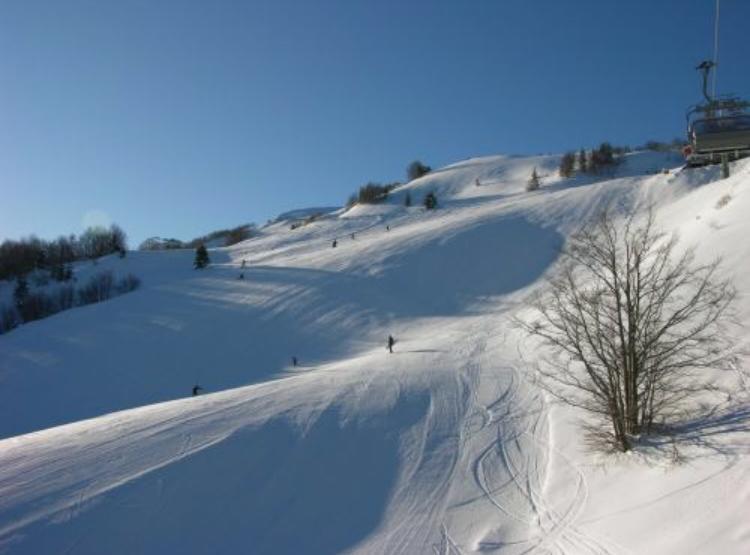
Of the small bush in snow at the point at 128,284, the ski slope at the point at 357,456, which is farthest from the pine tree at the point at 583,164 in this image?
the small bush in snow at the point at 128,284

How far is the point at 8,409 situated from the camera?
3177 cm

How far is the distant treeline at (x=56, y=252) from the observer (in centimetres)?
7850

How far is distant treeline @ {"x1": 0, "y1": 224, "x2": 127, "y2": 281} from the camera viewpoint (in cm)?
7850

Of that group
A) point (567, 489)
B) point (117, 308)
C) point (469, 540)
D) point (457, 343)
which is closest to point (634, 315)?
point (567, 489)

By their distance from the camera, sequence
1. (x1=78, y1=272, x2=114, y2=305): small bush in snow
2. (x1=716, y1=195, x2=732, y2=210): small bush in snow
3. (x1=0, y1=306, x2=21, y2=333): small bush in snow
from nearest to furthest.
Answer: (x1=716, y1=195, x2=732, y2=210): small bush in snow, (x1=0, y1=306, x2=21, y2=333): small bush in snow, (x1=78, y1=272, x2=114, y2=305): small bush in snow

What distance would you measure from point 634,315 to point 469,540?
19.8 feet

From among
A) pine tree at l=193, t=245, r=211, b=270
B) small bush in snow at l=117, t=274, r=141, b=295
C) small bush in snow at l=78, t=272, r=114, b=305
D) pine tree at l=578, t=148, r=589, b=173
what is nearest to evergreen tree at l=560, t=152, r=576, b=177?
pine tree at l=578, t=148, r=589, b=173

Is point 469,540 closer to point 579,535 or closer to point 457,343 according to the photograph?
point 579,535

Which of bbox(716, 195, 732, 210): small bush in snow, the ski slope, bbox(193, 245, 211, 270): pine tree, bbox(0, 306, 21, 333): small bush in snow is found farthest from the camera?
bbox(193, 245, 211, 270): pine tree

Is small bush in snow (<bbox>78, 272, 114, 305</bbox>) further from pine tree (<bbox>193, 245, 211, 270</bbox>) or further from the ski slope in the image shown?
the ski slope

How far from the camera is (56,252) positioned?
91.8 meters

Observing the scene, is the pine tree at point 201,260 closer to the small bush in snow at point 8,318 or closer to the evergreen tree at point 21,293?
the small bush in snow at point 8,318

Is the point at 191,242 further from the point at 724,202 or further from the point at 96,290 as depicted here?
the point at 724,202

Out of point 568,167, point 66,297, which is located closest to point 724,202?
point 568,167
